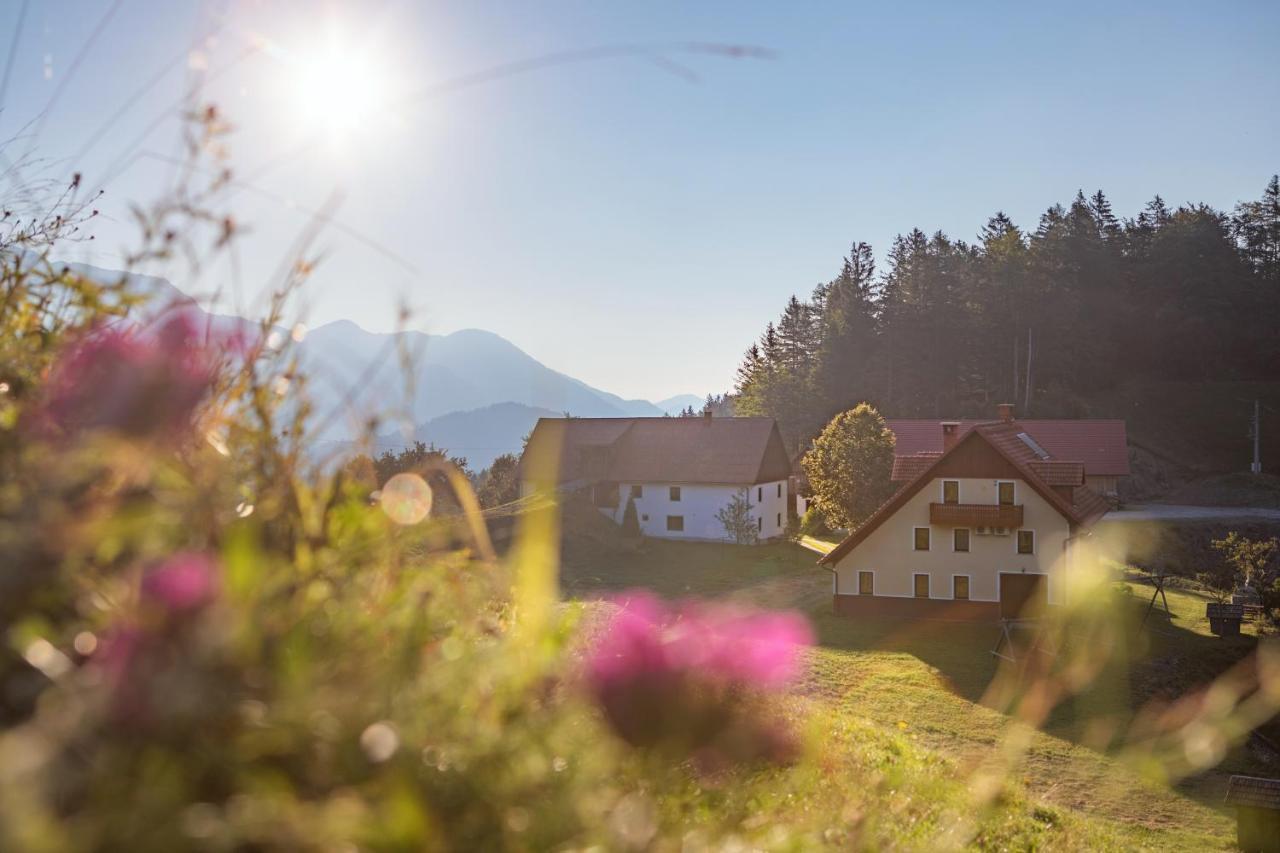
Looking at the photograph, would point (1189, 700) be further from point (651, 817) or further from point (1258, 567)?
point (651, 817)

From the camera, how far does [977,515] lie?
29109 mm

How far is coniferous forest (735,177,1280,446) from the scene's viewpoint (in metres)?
76.9

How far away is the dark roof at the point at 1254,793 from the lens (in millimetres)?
14414

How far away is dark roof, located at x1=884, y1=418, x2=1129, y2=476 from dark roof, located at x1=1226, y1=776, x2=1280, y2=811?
40107 millimetres

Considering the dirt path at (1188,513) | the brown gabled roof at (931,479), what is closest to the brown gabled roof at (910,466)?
the brown gabled roof at (931,479)

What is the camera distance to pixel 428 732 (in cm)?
142

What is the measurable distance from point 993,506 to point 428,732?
99.8ft

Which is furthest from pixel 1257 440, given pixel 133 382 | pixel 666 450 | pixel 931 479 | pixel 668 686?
pixel 133 382

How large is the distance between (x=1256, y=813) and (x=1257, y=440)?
63115 millimetres

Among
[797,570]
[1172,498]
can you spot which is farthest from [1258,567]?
[1172,498]

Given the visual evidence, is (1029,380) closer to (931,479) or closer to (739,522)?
(739,522)

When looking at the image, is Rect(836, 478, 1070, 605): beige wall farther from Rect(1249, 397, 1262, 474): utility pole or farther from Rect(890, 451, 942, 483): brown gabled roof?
Rect(1249, 397, 1262, 474): utility pole

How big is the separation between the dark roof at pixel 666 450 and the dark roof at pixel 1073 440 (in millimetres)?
9513

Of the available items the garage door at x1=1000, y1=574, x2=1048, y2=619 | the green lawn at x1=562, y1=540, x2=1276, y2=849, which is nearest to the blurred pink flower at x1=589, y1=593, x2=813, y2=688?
the green lawn at x1=562, y1=540, x2=1276, y2=849
